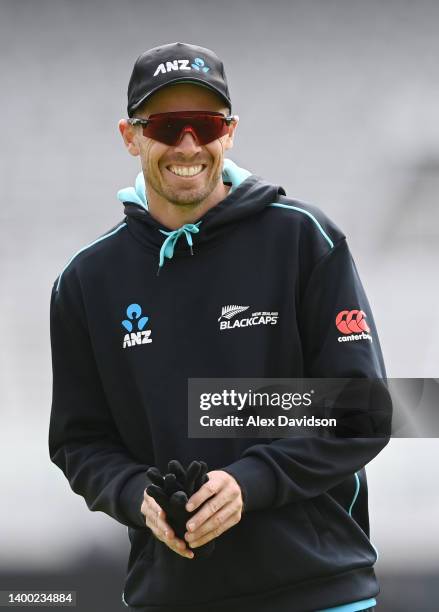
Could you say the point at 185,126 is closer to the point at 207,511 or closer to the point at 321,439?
the point at 321,439

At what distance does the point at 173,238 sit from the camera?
→ 224 cm

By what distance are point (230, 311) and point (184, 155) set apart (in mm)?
Result: 297

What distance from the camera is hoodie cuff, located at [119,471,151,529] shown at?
212 cm

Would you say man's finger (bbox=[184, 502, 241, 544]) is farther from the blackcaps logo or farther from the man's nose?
the man's nose

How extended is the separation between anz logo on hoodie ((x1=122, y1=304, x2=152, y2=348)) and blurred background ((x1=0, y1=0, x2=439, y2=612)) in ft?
6.03

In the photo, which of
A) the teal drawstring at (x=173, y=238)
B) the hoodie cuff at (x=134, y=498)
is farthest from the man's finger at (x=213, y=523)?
the teal drawstring at (x=173, y=238)

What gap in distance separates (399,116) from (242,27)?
24.9 inches

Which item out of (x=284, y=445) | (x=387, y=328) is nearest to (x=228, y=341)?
(x=284, y=445)

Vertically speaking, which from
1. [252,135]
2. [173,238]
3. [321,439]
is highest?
[252,135]

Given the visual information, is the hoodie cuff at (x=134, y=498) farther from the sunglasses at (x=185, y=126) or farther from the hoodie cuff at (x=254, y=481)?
the sunglasses at (x=185, y=126)

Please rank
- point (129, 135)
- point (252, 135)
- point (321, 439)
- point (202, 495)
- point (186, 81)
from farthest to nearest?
point (252, 135) → point (129, 135) → point (186, 81) → point (321, 439) → point (202, 495)

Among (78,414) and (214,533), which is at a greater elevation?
(78,414)

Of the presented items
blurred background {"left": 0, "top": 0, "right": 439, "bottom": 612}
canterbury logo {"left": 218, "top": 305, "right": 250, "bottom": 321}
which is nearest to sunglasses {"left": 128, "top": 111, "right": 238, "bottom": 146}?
canterbury logo {"left": 218, "top": 305, "right": 250, "bottom": 321}

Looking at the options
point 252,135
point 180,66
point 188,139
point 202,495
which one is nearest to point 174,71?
point 180,66
